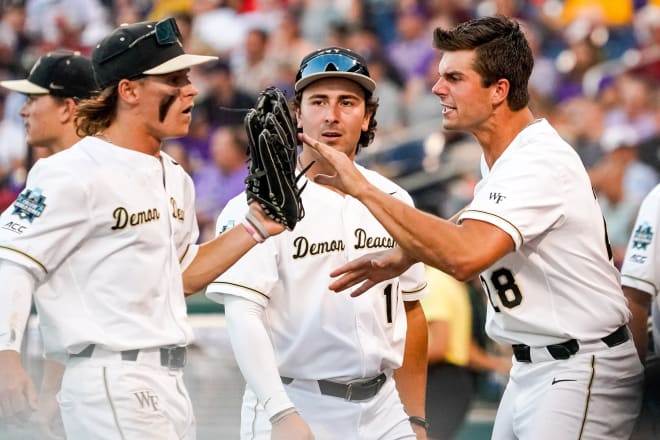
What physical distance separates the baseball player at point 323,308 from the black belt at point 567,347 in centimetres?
52

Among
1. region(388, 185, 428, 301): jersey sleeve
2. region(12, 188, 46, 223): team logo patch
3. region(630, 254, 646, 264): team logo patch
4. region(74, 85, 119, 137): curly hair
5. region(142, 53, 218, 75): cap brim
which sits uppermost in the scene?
region(142, 53, 218, 75): cap brim

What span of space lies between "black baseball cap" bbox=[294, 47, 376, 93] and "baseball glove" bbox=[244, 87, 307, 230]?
0.64 metres

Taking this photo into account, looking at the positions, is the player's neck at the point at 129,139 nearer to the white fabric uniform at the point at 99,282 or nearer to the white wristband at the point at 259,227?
the white fabric uniform at the point at 99,282

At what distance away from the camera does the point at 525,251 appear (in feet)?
13.8

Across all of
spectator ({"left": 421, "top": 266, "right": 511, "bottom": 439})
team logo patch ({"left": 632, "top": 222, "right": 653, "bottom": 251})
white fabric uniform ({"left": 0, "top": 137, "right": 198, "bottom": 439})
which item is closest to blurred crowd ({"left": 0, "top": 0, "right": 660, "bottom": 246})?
spectator ({"left": 421, "top": 266, "right": 511, "bottom": 439})

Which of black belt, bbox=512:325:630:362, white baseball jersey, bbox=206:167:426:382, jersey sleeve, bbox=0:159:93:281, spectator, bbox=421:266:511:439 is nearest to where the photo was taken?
jersey sleeve, bbox=0:159:93:281

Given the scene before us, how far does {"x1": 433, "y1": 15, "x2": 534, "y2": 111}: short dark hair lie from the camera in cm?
438

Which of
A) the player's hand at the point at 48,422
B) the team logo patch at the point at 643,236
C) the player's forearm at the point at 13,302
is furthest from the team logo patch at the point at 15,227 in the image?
the team logo patch at the point at 643,236

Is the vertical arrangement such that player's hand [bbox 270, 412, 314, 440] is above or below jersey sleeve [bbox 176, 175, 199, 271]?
below

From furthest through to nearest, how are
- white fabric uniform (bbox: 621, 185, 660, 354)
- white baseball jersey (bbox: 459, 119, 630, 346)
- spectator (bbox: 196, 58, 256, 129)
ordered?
spectator (bbox: 196, 58, 256, 129)
white fabric uniform (bbox: 621, 185, 660, 354)
white baseball jersey (bbox: 459, 119, 630, 346)

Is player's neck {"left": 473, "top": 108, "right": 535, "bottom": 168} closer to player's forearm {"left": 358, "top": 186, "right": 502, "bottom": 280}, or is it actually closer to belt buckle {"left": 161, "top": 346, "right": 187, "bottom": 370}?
player's forearm {"left": 358, "top": 186, "right": 502, "bottom": 280}

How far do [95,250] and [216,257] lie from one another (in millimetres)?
507

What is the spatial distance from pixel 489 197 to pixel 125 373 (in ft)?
4.49

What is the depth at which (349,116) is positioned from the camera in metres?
4.71
